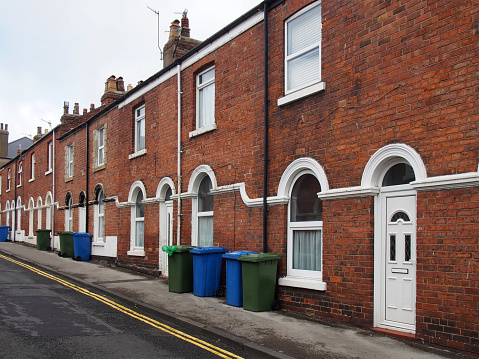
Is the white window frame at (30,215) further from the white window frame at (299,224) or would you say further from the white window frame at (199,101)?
the white window frame at (299,224)

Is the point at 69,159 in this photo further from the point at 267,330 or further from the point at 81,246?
the point at 267,330

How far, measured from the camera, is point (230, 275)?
396 inches

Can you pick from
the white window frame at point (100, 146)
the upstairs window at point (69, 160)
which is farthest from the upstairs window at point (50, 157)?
the white window frame at point (100, 146)

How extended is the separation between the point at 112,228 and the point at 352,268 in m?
12.3

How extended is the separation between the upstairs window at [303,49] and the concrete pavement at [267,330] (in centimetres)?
437

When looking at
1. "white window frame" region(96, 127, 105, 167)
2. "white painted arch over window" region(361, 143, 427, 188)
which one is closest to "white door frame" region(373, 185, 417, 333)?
"white painted arch over window" region(361, 143, 427, 188)

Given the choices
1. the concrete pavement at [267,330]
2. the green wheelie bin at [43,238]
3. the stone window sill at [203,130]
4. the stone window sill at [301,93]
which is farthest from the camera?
the green wheelie bin at [43,238]

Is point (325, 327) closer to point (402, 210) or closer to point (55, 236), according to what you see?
point (402, 210)

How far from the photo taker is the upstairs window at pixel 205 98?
12.9 meters

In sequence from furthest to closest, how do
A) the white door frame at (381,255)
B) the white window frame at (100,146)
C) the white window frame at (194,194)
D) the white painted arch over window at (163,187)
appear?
1. the white window frame at (100,146)
2. the white painted arch over window at (163,187)
3. the white window frame at (194,194)
4. the white door frame at (381,255)

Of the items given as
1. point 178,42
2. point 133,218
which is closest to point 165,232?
point 133,218

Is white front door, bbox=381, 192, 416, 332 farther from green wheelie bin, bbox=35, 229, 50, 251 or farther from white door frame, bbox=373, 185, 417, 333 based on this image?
green wheelie bin, bbox=35, 229, 50, 251

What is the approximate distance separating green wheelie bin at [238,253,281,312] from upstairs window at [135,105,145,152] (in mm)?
8181

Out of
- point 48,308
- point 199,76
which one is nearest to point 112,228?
point 199,76
